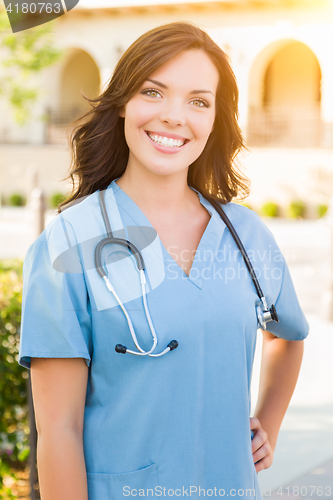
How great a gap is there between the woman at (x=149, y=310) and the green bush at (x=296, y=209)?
13.2m

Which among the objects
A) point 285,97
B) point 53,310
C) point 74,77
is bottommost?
point 53,310

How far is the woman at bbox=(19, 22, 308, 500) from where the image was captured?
123 cm

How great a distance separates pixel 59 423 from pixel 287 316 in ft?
2.21

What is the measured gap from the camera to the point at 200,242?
1.46m

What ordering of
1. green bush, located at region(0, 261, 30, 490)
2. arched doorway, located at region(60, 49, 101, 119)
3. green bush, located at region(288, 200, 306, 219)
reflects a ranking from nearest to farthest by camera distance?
1. green bush, located at region(0, 261, 30, 490)
2. green bush, located at region(288, 200, 306, 219)
3. arched doorway, located at region(60, 49, 101, 119)

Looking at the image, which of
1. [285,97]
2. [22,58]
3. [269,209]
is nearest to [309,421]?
[22,58]

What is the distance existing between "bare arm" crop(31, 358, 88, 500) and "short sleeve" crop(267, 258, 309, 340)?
58 cm

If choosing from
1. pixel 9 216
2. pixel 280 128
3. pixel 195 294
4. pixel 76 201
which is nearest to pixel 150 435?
pixel 195 294

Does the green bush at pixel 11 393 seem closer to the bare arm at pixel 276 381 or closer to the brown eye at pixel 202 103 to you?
the bare arm at pixel 276 381

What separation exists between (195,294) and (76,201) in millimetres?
376

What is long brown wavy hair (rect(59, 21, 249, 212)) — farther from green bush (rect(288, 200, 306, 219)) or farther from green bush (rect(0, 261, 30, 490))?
green bush (rect(288, 200, 306, 219))

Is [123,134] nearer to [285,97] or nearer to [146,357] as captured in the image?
[146,357]

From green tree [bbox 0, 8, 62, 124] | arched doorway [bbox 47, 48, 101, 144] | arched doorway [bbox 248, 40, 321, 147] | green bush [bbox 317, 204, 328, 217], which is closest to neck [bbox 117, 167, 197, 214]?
green tree [bbox 0, 8, 62, 124]

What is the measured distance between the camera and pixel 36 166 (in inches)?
721
